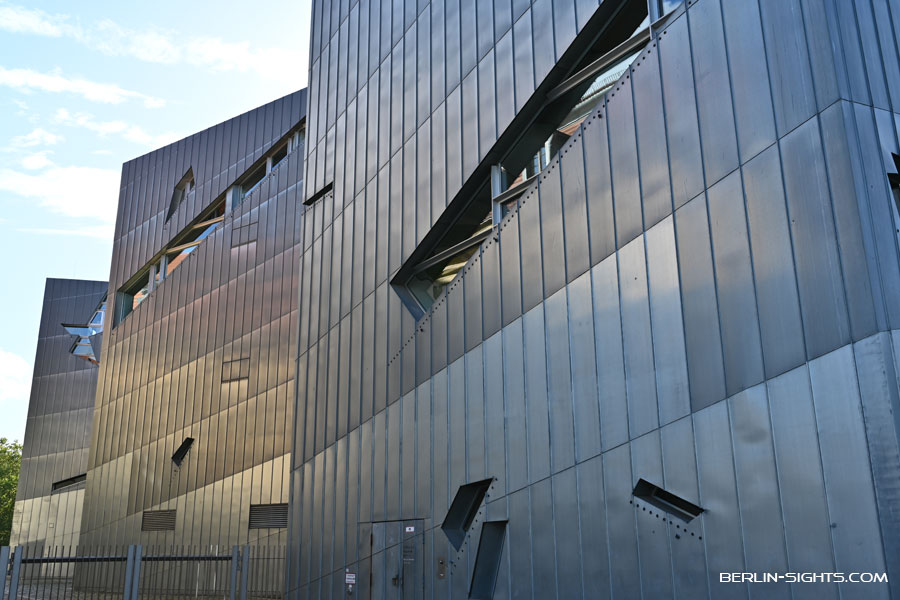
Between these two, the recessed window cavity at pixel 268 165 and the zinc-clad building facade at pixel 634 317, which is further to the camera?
the recessed window cavity at pixel 268 165

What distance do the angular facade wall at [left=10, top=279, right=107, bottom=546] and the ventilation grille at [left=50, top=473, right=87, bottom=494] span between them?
2.7 inches

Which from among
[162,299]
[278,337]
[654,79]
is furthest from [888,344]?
[162,299]

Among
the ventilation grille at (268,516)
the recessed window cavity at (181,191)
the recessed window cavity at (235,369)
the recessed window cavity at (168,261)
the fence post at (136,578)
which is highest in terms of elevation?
the recessed window cavity at (181,191)

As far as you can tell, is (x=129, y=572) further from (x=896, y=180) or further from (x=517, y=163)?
(x=896, y=180)

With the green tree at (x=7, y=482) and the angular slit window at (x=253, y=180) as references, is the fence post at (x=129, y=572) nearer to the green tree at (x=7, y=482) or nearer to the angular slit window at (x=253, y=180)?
the angular slit window at (x=253, y=180)

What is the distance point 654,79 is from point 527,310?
326 cm

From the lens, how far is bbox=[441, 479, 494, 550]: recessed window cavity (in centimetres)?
1105

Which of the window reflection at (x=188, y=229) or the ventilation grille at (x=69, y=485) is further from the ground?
the window reflection at (x=188, y=229)

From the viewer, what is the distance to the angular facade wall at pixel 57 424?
35.1 metres

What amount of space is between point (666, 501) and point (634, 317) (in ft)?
6.18

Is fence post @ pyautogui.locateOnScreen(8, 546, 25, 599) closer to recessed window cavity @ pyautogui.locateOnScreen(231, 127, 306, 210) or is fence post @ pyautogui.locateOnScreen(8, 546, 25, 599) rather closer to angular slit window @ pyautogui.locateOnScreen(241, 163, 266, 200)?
recessed window cavity @ pyautogui.locateOnScreen(231, 127, 306, 210)

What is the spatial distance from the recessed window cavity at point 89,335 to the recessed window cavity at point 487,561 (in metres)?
32.7

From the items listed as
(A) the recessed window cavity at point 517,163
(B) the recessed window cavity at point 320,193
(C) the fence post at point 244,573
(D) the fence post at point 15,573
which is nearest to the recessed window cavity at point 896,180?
(A) the recessed window cavity at point 517,163

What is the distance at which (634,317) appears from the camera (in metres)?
8.40
